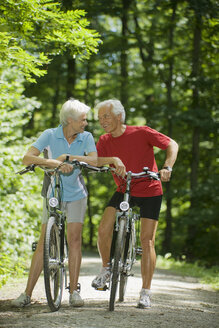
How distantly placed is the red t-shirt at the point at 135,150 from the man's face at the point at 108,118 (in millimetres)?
144

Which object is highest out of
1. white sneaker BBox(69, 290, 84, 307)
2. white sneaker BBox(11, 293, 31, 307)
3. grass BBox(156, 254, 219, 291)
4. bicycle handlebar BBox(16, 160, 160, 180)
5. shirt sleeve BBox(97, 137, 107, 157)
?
shirt sleeve BBox(97, 137, 107, 157)

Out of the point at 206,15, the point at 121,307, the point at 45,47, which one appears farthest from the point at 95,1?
the point at 121,307

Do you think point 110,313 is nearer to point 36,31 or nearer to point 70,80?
point 36,31

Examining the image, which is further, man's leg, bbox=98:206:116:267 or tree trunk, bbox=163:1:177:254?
tree trunk, bbox=163:1:177:254

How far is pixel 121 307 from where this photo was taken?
17.3ft

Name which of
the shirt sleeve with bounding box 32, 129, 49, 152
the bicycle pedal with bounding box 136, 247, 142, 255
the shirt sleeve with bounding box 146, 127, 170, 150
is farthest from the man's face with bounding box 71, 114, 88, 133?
the bicycle pedal with bounding box 136, 247, 142, 255

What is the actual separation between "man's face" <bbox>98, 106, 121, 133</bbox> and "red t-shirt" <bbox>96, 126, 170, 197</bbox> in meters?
0.14

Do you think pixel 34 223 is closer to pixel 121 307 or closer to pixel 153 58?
pixel 121 307

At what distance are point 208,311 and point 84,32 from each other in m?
3.44

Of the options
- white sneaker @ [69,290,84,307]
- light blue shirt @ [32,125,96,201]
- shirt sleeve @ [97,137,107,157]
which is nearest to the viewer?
white sneaker @ [69,290,84,307]

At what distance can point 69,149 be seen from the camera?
17.3 ft

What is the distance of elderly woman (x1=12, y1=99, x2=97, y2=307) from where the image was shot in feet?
17.0

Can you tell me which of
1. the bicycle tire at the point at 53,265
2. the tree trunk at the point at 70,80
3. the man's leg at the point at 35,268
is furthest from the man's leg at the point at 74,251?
the tree trunk at the point at 70,80

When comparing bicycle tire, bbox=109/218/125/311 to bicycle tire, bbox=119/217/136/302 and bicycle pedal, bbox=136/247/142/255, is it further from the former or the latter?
bicycle pedal, bbox=136/247/142/255
